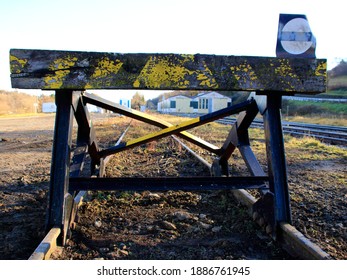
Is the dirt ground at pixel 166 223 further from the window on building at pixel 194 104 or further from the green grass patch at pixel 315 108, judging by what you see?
the window on building at pixel 194 104

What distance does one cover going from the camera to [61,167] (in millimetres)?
2799

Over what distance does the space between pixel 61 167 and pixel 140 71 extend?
981mm

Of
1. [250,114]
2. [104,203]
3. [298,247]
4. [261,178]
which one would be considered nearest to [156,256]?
[298,247]

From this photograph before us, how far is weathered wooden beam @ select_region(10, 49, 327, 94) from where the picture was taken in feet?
8.29

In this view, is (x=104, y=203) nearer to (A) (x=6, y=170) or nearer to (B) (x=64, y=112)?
(B) (x=64, y=112)

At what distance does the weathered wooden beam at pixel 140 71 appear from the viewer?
8.29ft

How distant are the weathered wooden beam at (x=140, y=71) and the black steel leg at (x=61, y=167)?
0.33m

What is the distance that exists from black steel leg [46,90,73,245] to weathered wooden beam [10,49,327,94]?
1.08 ft

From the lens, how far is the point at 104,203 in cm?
404

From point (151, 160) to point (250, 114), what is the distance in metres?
4.05

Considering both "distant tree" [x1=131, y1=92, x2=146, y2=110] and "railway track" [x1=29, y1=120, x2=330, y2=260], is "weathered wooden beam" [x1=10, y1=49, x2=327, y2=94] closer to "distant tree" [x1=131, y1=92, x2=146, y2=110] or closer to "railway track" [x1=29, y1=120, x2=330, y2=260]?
"railway track" [x1=29, y1=120, x2=330, y2=260]

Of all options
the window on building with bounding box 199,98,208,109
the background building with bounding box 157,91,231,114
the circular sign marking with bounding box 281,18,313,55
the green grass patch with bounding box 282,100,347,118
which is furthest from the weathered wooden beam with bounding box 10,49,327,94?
the window on building with bounding box 199,98,208,109

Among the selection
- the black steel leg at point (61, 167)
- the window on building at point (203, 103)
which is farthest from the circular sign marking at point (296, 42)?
the window on building at point (203, 103)

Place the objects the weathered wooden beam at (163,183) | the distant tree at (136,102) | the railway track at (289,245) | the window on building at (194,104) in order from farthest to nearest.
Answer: the window on building at (194,104) → the distant tree at (136,102) → the weathered wooden beam at (163,183) → the railway track at (289,245)
